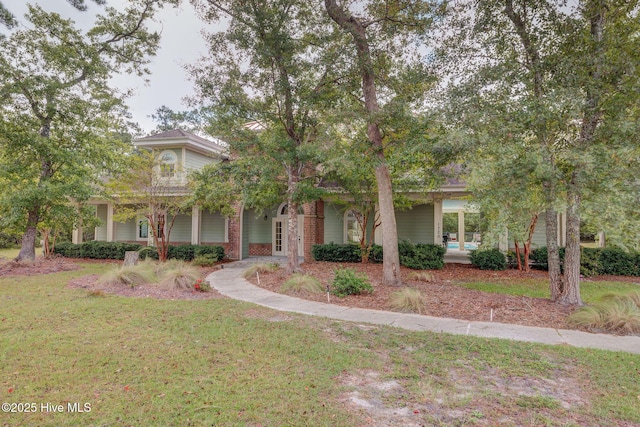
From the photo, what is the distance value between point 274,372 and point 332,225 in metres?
12.8

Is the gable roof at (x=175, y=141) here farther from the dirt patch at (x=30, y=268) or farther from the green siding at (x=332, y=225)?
the dirt patch at (x=30, y=268)

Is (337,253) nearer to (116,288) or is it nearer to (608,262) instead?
(116,288)

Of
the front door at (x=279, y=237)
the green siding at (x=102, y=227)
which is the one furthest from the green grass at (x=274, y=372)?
the green siding at (x=102, y=227)

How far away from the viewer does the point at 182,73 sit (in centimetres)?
1020

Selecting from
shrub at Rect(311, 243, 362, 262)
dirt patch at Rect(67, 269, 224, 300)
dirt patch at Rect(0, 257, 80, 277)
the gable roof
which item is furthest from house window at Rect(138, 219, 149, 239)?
shrub at Rect(311, 243, 362, 262)

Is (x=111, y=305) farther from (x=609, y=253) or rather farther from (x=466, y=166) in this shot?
(x=609, y=253)

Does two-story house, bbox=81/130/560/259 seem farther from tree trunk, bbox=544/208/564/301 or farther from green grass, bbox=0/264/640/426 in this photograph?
green grass, bbox=0/264/640/426

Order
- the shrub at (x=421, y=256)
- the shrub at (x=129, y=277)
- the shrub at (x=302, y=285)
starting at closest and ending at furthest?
1. the shrub at (x=302, y=285)
2. the shrub at (x=129, y=277)
3. the shrub at (x=421, y=256)

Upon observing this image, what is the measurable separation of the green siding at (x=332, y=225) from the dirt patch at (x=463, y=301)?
5034 millimetres

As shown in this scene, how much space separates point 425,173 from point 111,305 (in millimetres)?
7445

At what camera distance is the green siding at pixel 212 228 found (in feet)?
59.8

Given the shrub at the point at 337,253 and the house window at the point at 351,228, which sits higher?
the house window at the point at 351,228

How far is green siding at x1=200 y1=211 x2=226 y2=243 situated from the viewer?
18.2m

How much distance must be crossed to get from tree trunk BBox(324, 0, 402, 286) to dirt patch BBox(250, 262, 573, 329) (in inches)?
25.5
